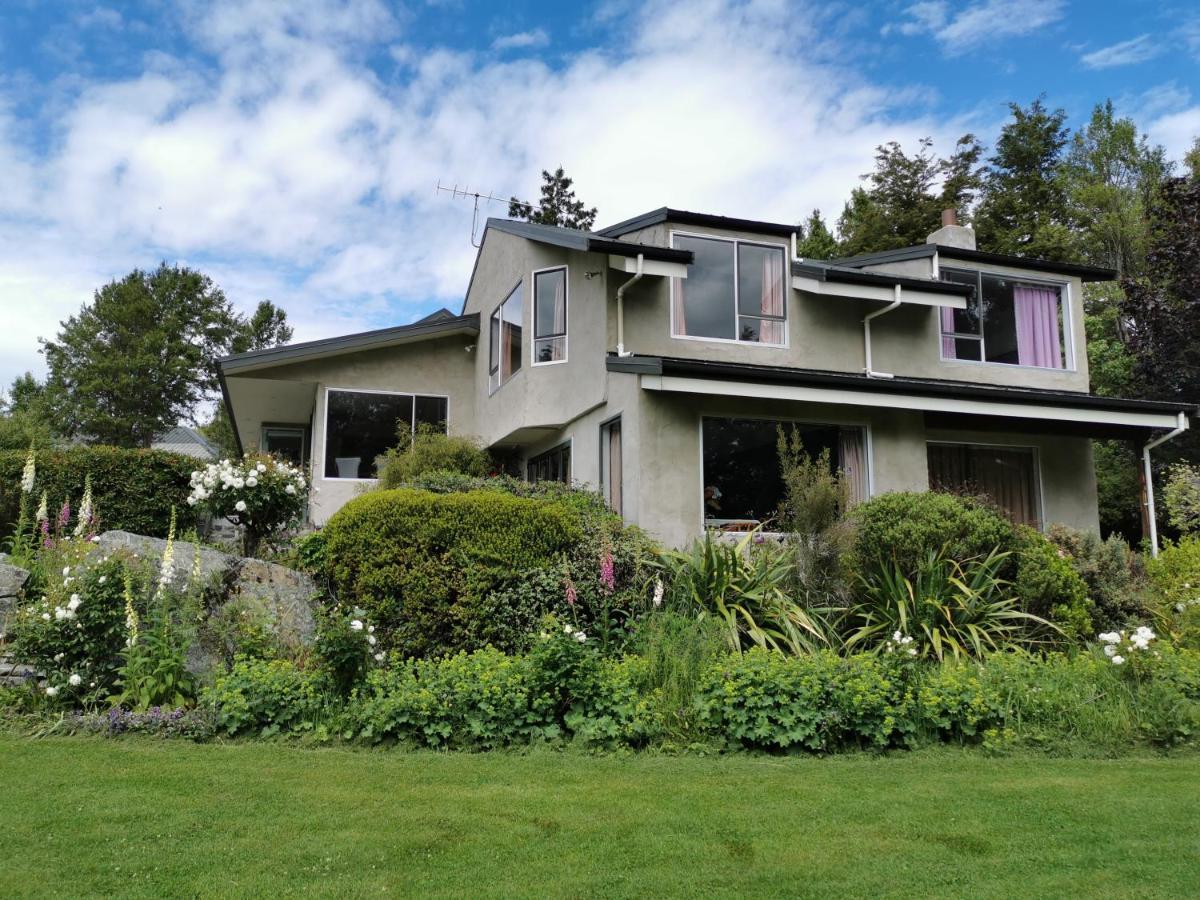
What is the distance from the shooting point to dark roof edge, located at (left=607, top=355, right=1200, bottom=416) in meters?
10.5

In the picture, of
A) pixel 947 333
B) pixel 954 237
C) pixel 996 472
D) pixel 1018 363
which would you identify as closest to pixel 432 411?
pixel 947 333

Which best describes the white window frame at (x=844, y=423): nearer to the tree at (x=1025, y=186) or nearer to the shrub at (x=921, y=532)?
the shrub at (x=921, y=532)

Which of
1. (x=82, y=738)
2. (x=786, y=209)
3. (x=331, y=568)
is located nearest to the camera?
(x=82, y=738)

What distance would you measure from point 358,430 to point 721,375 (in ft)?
27.7

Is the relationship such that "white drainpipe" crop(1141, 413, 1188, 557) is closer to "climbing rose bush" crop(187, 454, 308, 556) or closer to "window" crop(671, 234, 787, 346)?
"window" crop(671, 234, 787, 346)

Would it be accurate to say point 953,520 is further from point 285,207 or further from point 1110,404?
point 285,207

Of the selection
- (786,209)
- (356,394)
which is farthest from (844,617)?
(786,209)

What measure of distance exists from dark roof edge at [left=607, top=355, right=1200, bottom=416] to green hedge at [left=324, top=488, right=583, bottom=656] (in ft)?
9.61

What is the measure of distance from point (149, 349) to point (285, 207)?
26224 mm

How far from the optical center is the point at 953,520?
29.4ft

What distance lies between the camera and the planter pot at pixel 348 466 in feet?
52.7

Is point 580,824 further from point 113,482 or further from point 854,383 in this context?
point 113,482

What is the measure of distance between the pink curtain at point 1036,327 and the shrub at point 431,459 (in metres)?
10.1

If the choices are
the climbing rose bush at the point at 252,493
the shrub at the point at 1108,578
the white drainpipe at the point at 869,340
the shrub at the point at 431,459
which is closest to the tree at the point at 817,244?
the white drainpipe at the point at 869,340
